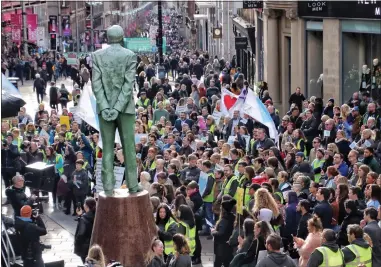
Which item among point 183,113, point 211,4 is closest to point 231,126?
point 183,113

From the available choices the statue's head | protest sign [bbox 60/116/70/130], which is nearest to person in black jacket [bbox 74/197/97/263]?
the statue's head

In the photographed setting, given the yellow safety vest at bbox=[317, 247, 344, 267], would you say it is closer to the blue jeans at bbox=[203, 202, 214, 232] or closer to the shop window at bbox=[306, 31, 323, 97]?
the blue jeans at bbox=[203, 202, 214, 232]

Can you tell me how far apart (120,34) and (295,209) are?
364 cm

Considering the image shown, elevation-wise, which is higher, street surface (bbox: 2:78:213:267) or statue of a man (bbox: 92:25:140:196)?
statue of a man (bbox: 92:25:140:196)

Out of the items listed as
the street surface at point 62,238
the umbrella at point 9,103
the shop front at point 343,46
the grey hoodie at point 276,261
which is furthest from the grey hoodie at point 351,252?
the shop front at point 343,46

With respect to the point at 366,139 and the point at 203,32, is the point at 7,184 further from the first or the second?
the point at 203,32

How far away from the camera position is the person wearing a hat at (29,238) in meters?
17.7

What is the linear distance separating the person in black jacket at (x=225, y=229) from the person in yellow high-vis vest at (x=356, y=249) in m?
3.49

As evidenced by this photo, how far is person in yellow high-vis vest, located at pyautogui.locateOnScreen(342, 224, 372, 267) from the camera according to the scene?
584 inches

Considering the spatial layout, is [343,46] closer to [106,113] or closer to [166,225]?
[166,225]

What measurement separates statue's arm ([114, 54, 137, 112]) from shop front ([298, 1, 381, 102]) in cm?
1596

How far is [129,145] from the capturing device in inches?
697

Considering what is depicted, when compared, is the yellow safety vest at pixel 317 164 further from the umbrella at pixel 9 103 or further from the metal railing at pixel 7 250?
the umbrella at pixel 9 103

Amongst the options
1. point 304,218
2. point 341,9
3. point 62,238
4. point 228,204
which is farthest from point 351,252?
point 341,9
